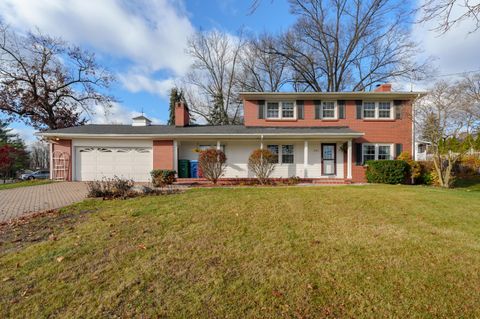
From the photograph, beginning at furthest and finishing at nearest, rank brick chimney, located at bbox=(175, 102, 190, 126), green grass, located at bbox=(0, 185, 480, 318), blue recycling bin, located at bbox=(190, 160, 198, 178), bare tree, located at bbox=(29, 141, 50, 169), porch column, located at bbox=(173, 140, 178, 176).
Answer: bare tree, located at bbox=(29, 141, 50, 169), brick chimney, located at bbox=(175, 102, 190, 126), blue recycling bin, located at bbox=(190, 160, 198, 178), porch column, located at bbox=(173, 140, 178, 176), green grass, located at bbox=(0, 185, 480, 318)

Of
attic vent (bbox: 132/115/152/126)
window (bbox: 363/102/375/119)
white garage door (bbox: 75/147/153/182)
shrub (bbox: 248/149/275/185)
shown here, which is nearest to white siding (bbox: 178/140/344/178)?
shrub (bbox: 248/149/275/185)

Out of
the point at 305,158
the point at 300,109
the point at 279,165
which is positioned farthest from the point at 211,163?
the point at 300,109

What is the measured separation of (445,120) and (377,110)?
12.1ft

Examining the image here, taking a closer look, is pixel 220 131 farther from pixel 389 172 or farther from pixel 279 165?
pixel 389 172

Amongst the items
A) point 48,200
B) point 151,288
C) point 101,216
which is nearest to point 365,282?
point 151,288

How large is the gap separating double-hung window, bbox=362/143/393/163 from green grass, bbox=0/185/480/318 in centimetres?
881

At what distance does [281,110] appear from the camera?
50.0ft

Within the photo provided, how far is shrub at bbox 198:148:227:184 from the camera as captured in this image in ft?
39.4

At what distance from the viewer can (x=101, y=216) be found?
5727 mm

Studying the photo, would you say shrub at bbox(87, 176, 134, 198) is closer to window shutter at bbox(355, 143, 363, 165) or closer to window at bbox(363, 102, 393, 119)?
window shutter at bbox(355, 143, 363, 165)

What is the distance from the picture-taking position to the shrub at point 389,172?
11.8 meters

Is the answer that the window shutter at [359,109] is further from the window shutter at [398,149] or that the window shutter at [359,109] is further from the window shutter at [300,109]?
the window shutter at [300,109]

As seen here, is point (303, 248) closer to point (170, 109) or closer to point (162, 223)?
point (162, 223)

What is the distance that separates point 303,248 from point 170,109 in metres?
31.7
